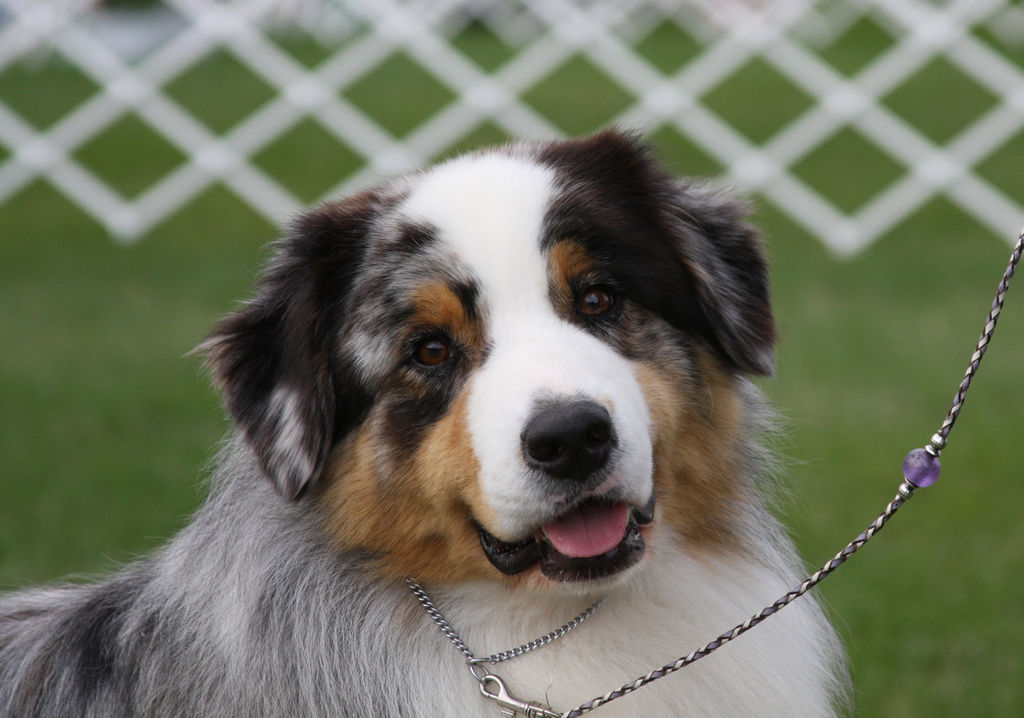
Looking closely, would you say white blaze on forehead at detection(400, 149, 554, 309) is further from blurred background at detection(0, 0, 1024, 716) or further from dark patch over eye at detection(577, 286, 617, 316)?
blurred background at detection(0, 0, 1024, 716)

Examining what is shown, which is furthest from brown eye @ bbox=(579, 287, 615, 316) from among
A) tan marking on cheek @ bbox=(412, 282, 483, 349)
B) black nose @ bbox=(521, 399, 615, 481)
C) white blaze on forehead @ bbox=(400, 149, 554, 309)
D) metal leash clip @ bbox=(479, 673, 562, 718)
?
metal leash clip @ bbox=(479, 673, 562, 718)

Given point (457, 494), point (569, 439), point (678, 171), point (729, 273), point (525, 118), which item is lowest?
point (457, 494)

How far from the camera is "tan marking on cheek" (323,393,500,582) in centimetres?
264

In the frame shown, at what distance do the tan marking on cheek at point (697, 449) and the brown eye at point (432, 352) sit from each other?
428 millimetres

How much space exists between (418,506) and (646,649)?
0.62 metres

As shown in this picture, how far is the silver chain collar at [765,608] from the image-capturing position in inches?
97.5

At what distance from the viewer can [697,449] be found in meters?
2.84

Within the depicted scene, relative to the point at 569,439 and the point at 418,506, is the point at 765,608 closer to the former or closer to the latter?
the point at 569,439

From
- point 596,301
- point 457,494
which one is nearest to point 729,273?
point 596,301

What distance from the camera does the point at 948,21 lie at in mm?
9781

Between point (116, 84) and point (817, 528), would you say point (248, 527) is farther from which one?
point (116, 84)

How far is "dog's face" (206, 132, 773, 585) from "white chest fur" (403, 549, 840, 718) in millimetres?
110

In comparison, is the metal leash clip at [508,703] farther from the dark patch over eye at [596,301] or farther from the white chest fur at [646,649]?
the dark patch over eye at [596,301]

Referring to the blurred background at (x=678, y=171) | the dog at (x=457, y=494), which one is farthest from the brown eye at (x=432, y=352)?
the blurred background at (x=678, y=171)
